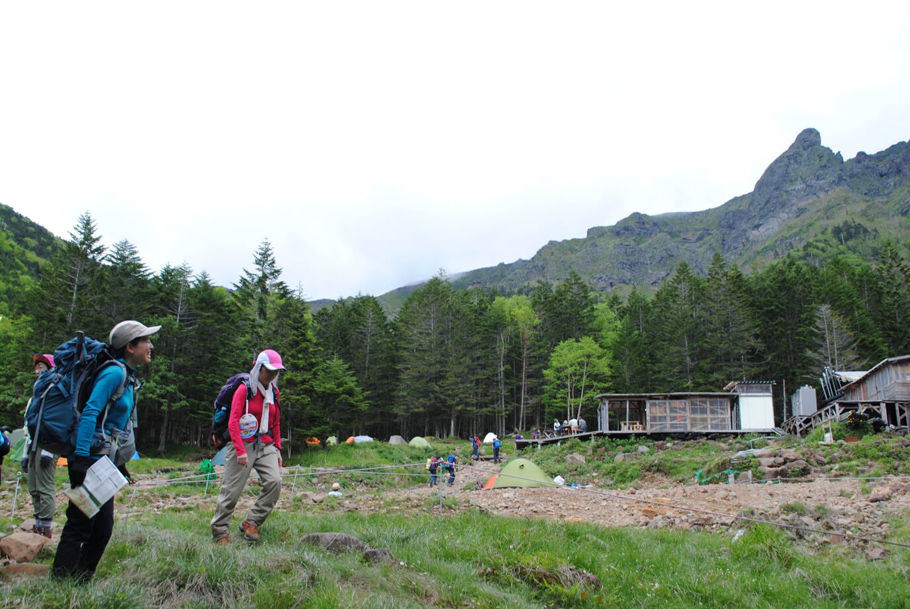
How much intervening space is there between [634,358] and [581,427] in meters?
14.7

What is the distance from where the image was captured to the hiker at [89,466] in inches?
138

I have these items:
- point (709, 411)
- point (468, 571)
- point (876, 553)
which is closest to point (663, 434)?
point (709, 411)

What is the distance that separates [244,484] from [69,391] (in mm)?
2222

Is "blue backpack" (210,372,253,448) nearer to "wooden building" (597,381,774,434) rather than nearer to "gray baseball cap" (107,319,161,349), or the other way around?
"gray baseball cap" (107,319,161,349)

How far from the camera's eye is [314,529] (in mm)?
6375

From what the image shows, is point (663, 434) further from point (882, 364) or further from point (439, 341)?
point (439, 341)

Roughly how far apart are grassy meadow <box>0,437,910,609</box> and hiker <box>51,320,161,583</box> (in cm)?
19

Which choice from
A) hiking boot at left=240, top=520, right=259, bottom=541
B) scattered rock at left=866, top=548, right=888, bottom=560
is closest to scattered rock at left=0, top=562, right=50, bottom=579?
hiking boot at left=240, top=520, right=259, bottom=541

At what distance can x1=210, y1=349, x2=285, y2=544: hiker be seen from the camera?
5445 millimetres

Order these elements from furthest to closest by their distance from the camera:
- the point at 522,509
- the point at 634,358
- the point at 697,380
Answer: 1. the point at 634,358
2. the point at 697,380
3. the point at 522,509

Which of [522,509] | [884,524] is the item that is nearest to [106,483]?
[522,509]

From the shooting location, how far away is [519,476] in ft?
53.8

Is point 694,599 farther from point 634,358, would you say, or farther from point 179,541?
point 634,358

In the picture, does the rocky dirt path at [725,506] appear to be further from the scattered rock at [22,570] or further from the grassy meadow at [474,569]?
the scattered rock at [22,570]
